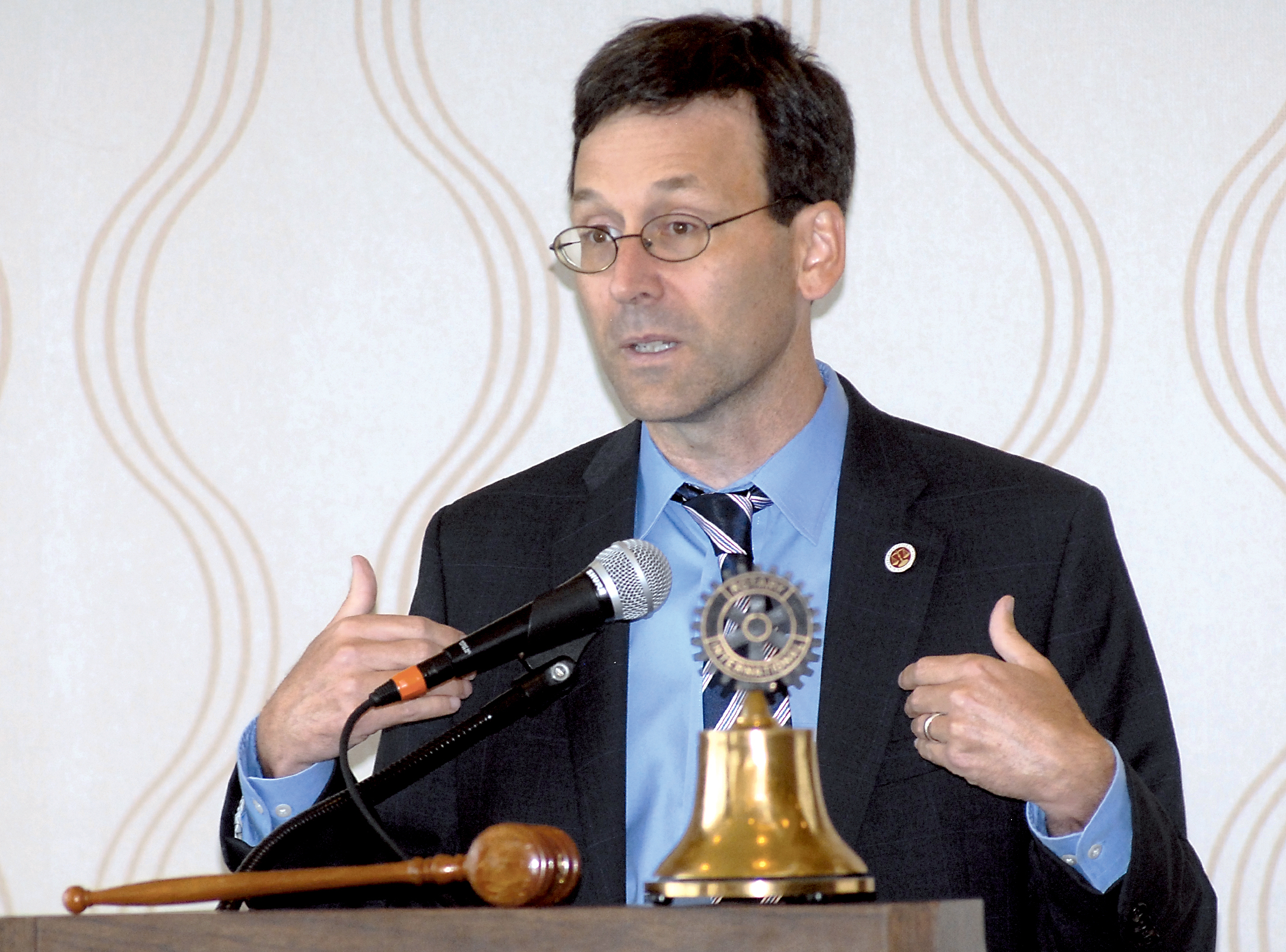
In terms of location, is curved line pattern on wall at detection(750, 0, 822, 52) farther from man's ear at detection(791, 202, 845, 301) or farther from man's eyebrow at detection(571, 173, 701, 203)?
man's eyebrow at detection(571, 173, 701, 203)

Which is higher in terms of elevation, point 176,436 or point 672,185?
point 672,185

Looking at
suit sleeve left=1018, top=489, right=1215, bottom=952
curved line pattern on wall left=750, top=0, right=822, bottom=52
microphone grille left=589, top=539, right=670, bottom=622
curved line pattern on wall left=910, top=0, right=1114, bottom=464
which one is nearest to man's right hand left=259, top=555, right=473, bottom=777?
microphone grille left=589, top=539, right=670, bottom=622

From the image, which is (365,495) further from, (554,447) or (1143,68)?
(1143,68)

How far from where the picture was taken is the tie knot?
6.03 ft

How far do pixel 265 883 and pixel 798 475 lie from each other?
3.17 ft

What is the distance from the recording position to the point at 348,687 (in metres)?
1.52

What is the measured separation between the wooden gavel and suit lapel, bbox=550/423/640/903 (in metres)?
0.48

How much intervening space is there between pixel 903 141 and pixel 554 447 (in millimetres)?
742

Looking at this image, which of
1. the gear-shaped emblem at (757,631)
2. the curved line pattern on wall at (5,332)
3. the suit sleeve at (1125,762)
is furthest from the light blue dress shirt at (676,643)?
A: the curved line pattern on wall at (5,332)

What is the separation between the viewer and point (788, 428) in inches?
78.9

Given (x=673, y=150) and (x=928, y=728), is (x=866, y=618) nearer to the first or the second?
(x=928, y=728)

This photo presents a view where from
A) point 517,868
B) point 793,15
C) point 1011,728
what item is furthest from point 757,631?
point 793,15

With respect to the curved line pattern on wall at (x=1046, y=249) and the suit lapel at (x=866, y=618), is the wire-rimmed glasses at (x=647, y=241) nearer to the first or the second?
the suit lapel at (x=866, y=618)

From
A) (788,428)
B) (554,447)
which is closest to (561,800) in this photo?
(788,428)
